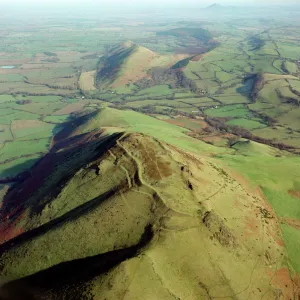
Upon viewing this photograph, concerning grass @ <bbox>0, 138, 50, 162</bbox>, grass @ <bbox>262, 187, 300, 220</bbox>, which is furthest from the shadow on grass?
grass @ <bbox>0, 138, 50, 162</bbox>

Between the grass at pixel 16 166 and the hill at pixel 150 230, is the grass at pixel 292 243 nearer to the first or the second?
the hill at pixel 150 230

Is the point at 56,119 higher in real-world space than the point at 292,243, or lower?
lower

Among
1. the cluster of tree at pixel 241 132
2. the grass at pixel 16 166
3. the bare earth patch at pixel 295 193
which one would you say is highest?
the bare earth patch at pixel 295 193

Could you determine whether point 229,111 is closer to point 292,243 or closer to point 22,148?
point 22,148

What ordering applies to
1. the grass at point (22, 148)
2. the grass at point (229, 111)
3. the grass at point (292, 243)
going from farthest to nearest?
the grass at point (229, 111)
the grass at point (22, 148)
the grass at point (292, 243)

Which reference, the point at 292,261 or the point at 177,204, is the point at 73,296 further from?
the point at 292,261

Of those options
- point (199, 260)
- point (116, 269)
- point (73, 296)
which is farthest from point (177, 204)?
point (73, 296)

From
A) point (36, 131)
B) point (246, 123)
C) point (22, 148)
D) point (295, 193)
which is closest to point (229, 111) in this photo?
point (246, 123)

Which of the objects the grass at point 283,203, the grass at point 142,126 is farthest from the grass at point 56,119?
the grass at point 283,203

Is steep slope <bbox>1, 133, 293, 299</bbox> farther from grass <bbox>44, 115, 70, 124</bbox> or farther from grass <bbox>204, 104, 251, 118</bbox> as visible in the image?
grass <bbox>204, 104, 251, 118</bbox>
